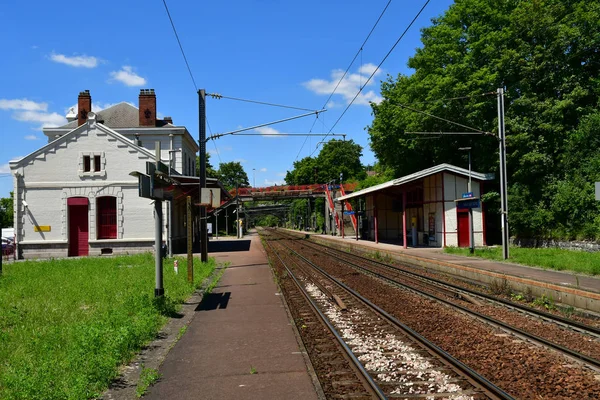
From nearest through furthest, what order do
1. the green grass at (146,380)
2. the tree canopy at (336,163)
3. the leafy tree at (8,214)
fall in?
the green grass at (146,380) → the leafy tree at (8,214) → the tree canopy at (336,163)

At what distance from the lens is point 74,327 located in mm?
8227

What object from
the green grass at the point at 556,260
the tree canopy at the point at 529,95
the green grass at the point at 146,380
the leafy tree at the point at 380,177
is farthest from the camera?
the leafy tree at the point at 380,177

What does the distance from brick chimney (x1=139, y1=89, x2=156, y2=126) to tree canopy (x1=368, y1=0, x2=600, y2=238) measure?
19482 millimetres

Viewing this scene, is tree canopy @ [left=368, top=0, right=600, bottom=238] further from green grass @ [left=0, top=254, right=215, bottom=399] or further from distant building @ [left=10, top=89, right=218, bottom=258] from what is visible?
green grass @ [left=0, top=254, right=215, bottom=399]

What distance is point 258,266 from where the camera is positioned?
2150 cm

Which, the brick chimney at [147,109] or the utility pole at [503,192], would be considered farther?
the brick chimney at [147,109]

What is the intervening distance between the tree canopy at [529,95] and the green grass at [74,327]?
19.2 meters

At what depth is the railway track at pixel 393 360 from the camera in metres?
5.55

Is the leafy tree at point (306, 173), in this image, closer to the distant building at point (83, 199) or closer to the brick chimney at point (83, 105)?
the brick chimney at point (83, 105)

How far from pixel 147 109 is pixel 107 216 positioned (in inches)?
524

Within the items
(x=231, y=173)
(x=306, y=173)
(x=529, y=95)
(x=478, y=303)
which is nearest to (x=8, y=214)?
(x=231, y=173)

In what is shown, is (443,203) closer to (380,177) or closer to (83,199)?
(83,199)

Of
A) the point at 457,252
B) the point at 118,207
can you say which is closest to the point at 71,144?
the point at 118,207

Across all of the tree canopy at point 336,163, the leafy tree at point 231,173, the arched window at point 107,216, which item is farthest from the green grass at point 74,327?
the leafy tree at point 231,173
